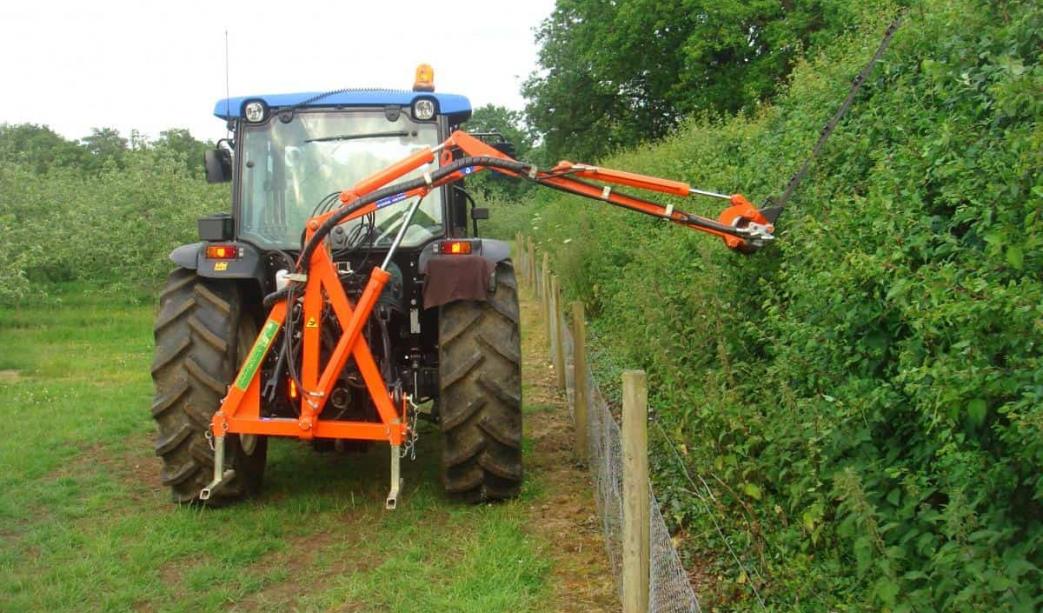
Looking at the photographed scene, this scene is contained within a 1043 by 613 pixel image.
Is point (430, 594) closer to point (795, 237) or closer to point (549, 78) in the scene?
point (795, 237)

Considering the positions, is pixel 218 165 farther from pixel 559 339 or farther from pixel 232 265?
pixel 559 339

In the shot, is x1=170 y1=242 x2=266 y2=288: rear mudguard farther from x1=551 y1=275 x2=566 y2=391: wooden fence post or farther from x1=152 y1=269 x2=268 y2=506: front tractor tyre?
x1=551 y1=275 x2=566 y2=391: wooden fence post

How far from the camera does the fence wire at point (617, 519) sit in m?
3.53

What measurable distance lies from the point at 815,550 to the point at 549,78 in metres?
27.3

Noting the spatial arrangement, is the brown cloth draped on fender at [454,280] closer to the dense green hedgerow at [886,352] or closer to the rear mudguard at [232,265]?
the rear mudguard at [232,265]

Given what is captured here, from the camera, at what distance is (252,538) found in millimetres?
5457

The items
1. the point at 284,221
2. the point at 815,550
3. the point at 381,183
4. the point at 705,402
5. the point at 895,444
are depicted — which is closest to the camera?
the point at 895,444

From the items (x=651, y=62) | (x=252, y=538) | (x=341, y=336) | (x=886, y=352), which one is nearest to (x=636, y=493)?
(x=886, y=352)

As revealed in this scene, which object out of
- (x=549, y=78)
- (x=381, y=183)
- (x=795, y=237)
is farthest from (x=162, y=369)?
(x=549, y=78)

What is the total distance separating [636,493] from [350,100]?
11.5 ft

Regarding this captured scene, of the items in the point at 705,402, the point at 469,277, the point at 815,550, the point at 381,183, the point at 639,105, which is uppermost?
the point at 639,105

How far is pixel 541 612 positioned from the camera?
176 inches

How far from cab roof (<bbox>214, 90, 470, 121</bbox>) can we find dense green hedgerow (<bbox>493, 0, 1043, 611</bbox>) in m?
1.79

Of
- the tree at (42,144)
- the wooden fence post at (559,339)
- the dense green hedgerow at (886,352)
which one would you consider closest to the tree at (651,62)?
the wooden fence post at (559,339)
